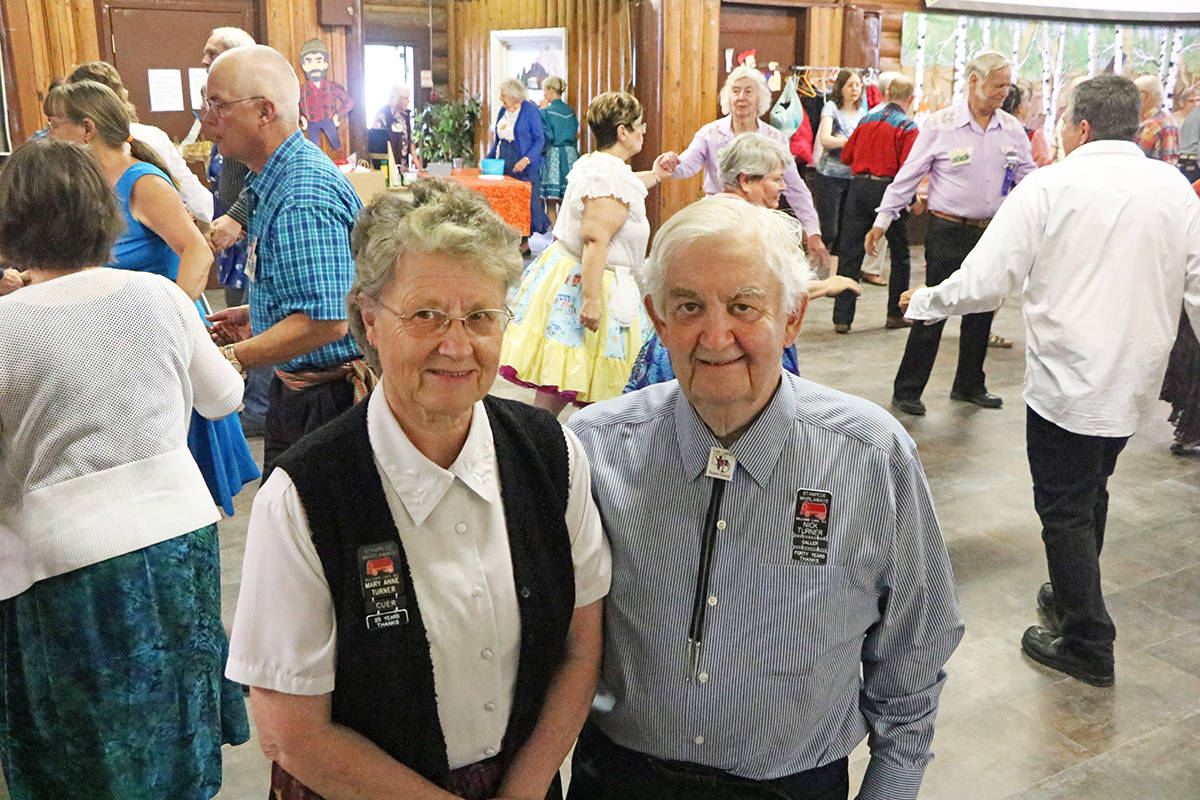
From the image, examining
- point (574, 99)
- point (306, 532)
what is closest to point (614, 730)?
point (306, 532)

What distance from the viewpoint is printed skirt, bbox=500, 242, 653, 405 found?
4.12 metres

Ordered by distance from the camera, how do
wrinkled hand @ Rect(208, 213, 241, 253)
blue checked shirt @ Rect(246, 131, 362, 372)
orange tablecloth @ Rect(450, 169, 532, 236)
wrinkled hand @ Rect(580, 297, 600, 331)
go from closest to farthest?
1. blue checked shirt @ Rect(246, 131, 362, 372)
2. wrinkled hand @ Rect(208, 213, 241, 253)
3. wrinkled hand @ Rect(580, 297, 600, 331)
4. orange tablecloth @ Rect(450, 169, 532, 236)

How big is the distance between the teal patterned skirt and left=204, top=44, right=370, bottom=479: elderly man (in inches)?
20.4

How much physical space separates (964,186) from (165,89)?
6.22 metres

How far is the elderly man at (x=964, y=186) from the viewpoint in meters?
5.98

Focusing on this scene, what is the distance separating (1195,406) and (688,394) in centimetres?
478

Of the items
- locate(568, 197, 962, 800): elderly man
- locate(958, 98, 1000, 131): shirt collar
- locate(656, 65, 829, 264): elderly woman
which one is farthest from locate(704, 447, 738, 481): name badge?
locate(958, 98, 1000, 131): shirt collar

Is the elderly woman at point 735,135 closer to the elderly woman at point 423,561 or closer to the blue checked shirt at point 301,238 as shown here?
the blue checked shirt at point 301,238

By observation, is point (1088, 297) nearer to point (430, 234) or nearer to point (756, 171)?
point (756, 171)

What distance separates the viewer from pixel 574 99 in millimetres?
11898

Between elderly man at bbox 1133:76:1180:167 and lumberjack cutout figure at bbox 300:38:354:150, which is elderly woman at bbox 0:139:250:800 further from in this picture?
lumberjack cutout figure at bbox 300:38:354:150

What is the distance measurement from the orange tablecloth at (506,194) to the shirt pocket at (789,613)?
7.45 meters

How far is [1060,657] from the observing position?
337cm

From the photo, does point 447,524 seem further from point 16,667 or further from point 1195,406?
point 1195,406
